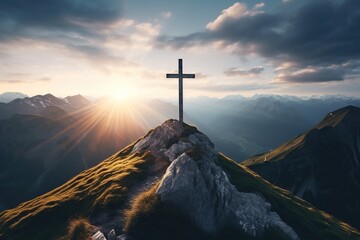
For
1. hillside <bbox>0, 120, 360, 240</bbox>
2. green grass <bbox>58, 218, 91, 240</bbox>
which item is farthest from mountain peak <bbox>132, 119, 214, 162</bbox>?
green grass <bbox>58, 218, 91, 240</bbox>

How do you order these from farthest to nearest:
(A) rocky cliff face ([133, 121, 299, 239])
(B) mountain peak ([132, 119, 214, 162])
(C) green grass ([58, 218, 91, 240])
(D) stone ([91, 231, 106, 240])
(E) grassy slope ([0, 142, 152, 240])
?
(B) mountain peak ([132, 119, 214, 162]) → (E) grassy slope ([0, 142, 152, 240]) → (A) rocky cliff face ([133, 121, 299, 239]) → (C) green grass ([58, 218, 91, 240]) → (D) stone ([91, 231, 106, 240])

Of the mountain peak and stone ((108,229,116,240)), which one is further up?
the mountain peak

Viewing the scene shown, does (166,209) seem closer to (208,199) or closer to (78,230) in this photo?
(208,199)

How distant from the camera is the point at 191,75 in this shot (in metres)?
48.6

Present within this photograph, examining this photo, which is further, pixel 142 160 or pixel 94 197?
pixel 142 160

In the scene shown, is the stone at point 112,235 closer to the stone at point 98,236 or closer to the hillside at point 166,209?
the stone at point 98,236

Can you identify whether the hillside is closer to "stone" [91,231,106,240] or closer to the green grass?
the green grass

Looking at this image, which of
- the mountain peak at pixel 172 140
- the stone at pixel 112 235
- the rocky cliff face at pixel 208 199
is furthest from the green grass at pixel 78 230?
the mountain peak at pixel 172 140

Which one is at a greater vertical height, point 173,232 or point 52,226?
point 173,232

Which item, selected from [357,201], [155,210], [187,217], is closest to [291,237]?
[187,217]

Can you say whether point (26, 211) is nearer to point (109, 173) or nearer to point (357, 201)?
point (109, 173)

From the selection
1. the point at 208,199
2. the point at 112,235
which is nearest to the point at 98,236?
the point at 112,235

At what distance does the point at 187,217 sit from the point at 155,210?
11.1ft

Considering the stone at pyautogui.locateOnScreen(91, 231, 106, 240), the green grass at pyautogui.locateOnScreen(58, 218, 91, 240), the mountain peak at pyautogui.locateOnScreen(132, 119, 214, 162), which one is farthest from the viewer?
the mountain peak at pyautogui.locateOnScreen(132, 119, 214, 162)
